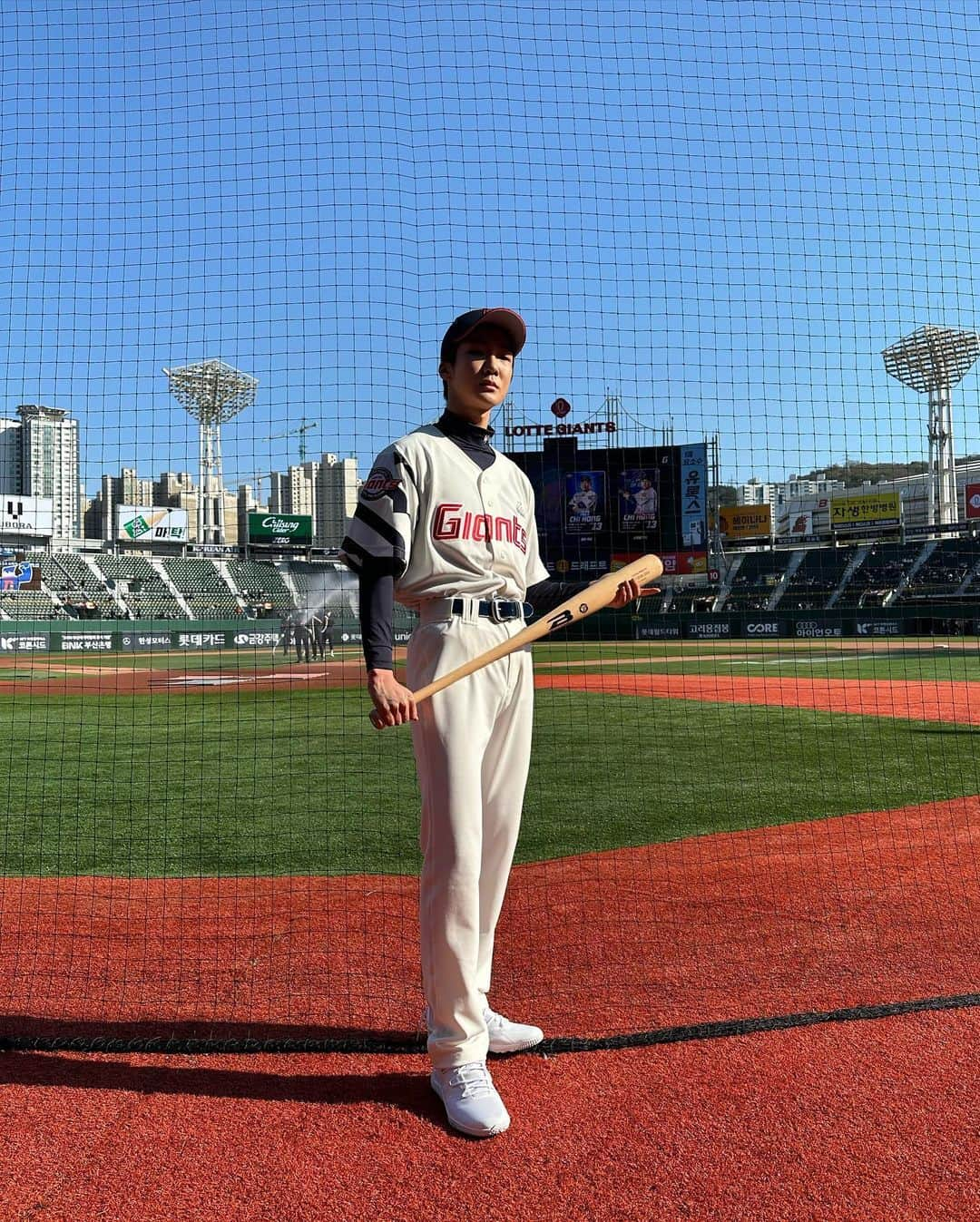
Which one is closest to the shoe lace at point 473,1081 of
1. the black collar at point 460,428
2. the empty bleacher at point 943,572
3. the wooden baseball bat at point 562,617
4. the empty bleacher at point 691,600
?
the wooden baseball bat at point 562,617

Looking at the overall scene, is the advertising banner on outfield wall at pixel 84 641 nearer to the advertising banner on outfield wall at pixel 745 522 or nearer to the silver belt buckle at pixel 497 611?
the silver belt buckle at pixel 497 611

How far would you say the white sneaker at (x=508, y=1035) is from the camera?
2607 mm

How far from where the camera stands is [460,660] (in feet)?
7.75

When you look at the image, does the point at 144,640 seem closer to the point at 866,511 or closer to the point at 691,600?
the point at 691,600

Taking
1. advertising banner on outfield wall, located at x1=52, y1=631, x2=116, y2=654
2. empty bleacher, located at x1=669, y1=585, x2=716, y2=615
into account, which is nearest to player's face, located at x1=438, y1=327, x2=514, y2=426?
advertising banner on outfield wall, located at x1=52, y1=631, x2=116, y2=654

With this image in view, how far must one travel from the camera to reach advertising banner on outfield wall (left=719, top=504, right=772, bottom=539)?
5209 cm

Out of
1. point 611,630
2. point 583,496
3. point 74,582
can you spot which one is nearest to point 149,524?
point 74,582

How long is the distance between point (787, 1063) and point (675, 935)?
1.15 meters

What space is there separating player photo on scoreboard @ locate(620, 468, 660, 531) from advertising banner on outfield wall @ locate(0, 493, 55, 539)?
34348mm

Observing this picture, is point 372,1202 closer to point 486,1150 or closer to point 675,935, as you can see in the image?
point 486,1150

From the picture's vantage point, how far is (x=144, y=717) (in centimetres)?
1316

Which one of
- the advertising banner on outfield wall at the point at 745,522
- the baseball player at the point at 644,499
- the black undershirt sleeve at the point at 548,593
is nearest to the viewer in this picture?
the black undershirt sleeve at the point at 548,593

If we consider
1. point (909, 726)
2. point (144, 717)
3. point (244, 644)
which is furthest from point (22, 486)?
point (909, 726)

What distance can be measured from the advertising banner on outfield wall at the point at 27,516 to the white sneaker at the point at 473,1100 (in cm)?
5236
